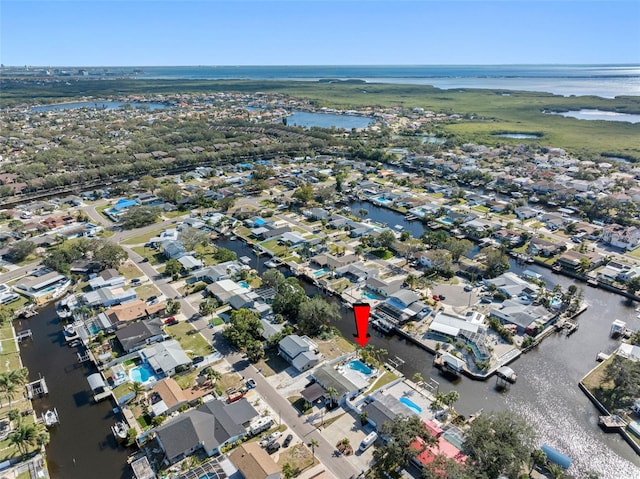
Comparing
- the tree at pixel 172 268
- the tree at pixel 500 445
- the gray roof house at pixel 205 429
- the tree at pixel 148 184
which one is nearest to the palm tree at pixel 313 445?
the gray roof house at pixel 205 429

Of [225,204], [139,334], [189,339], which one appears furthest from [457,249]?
[225,204]

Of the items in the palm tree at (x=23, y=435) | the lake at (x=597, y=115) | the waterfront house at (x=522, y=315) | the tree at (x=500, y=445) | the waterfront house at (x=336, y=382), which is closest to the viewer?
the tree at (x=500, y=445)

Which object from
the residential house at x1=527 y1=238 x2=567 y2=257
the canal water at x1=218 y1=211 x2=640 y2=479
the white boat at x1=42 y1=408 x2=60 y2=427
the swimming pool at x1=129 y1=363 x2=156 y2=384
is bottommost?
the canal water at x1=218 y1=211 x2=640 y2=479

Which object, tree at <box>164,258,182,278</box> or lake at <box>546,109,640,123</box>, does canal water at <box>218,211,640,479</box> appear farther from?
→ lake at <box>546,109,640,123</box>

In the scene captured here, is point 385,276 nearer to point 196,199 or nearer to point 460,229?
point 460,229

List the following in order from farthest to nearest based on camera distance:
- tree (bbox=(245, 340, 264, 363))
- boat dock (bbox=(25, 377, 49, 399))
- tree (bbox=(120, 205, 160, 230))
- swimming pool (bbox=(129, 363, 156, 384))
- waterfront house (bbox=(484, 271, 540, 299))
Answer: tree (bbox=(120, 205, 160, 230)) → waterfront house (bbox=(484, 271, 540, 299)) → tree (bbox=(245, 340, 264, 363)) → swimming pool (bbox=(129, 363, 156, 384)) → boat dock (bbox=(25, 377, 49, 399))

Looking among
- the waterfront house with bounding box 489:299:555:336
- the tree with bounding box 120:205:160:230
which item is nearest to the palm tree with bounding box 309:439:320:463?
the waterfront house with bounding box 489:299:555:336

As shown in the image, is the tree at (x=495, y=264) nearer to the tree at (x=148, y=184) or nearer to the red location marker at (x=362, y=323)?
the red location marker at (x=362, y=323)

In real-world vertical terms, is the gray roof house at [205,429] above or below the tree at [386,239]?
below
